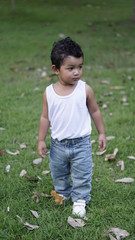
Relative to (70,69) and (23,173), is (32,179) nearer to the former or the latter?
(23,173)

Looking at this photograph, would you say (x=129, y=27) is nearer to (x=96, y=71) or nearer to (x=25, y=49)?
(x=25, y=49)

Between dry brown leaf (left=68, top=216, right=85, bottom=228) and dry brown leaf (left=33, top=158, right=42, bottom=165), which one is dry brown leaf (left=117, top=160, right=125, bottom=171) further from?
dry brown leaf (left=68, top=216, right=85, bottom=228)

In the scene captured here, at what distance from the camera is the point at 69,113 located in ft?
8.64

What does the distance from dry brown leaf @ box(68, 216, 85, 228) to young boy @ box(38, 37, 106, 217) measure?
0.24ft

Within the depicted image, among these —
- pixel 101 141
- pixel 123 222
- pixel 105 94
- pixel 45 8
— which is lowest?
pixel 45 8

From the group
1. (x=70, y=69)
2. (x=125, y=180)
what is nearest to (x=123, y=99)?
(x=125, y=180)

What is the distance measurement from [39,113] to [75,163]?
251 cm

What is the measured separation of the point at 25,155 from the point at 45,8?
13951mm

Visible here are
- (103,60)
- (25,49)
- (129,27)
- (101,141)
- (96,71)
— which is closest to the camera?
(101,141)

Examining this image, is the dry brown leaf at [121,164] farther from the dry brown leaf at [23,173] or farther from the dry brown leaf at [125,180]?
the dry brown leaf at [23,173]

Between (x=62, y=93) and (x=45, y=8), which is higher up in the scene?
(x=62, y=93)

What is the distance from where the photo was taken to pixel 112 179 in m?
3.41

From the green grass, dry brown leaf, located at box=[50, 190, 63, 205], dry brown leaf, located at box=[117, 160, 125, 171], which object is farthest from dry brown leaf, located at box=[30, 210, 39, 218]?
dry brown leaf, located at box=[117, 160, 125, 171]

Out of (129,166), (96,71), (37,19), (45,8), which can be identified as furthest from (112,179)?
(45,8)
